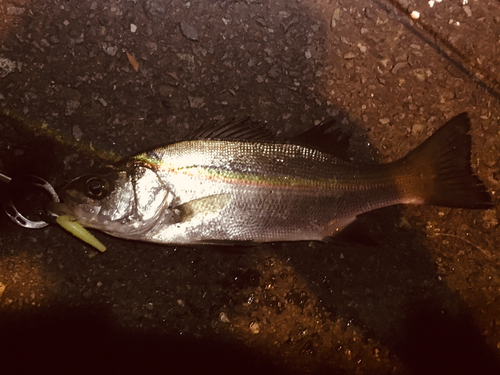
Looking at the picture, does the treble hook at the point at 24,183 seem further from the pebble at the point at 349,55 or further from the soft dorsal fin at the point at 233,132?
the pebble at the point at 349,55

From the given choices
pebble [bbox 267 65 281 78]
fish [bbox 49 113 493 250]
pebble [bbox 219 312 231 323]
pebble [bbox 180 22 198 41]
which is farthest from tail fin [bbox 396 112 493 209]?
pebble [bbox 180 22 198 41]

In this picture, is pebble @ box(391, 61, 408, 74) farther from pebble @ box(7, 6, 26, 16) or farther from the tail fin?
pebble @ box(7, 6, 26, 16)

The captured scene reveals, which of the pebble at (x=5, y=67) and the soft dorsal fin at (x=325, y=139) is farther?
the pebble at (x=5, y=67)

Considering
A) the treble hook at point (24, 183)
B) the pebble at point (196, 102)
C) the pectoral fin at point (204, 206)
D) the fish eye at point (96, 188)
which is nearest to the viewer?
the fish eye at point (96, 188)

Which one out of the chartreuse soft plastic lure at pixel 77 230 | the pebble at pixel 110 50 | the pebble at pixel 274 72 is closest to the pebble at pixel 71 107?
the pebble at pixel 110 50

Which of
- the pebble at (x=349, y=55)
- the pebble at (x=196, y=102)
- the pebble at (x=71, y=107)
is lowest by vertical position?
the pebble at (x=71, y=107)

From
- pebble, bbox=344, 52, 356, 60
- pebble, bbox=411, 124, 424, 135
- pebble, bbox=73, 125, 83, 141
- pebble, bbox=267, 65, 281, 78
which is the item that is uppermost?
pebble, bbox=344, 52, 356, 60
